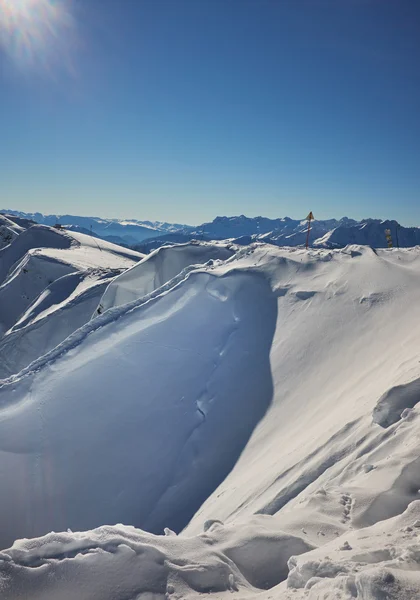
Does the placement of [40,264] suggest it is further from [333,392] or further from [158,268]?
[333,392]

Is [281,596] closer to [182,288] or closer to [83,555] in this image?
[83,555]

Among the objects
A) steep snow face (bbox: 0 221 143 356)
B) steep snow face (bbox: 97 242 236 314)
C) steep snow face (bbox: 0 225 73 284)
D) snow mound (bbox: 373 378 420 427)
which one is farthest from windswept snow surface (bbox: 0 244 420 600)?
steep snow face (bbox: 0 225 73 284)

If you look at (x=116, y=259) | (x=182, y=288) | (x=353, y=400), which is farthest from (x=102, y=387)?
(x=116, y=259)

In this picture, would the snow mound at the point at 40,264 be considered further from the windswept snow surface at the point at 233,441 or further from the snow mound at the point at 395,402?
the snow mound at the point at 395,402

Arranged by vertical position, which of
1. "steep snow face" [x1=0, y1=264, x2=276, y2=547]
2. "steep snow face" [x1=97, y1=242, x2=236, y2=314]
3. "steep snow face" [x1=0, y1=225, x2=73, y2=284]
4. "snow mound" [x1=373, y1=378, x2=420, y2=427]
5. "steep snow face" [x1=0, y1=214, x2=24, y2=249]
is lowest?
"steep snow face" [x1=0, y1=264, x2=276, y2=547]

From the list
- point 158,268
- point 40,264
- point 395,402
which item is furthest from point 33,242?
point 395,402

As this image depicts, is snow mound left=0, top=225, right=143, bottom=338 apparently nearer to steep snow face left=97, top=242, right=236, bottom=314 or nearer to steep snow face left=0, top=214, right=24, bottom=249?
steep snow face left=97, top=242, right=236, bottom=314
